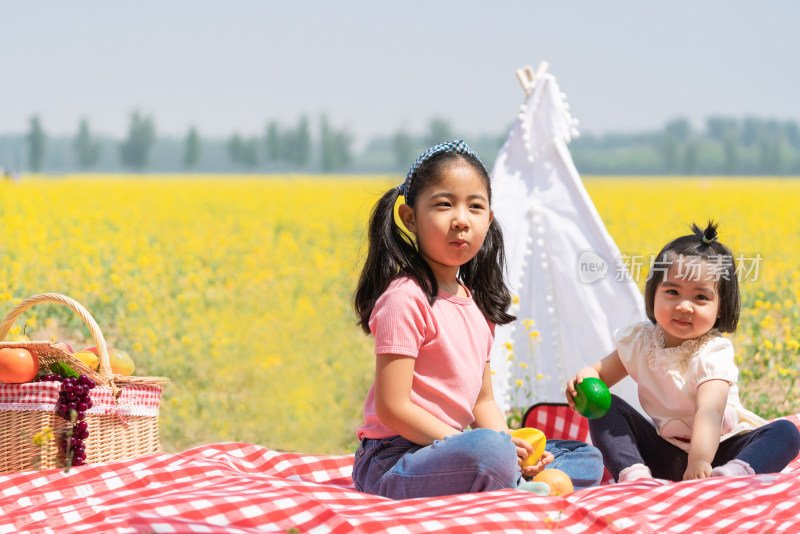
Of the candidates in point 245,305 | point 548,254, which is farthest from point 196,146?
point 548,254

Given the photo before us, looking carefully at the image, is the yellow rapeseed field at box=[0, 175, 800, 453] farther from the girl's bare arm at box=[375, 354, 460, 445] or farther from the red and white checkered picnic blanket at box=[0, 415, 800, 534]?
the red and white checkered picnic blanket at box=[0, 415, 800, 534]

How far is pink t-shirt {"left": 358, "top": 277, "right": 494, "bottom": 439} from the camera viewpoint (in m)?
2.89

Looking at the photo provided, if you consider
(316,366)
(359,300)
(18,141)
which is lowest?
(316,366)

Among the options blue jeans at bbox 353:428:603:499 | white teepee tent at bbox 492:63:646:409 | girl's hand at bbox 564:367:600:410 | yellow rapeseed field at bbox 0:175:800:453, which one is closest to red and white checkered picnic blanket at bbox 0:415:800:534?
Answer: blue jeans at bbox 353:428:603:499

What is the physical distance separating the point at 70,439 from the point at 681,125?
45945 mm

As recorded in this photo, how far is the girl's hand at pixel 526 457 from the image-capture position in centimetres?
296

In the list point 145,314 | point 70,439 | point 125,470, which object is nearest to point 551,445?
point 125,470

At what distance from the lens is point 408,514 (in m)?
2.60

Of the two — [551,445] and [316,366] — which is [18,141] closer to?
[316,366]

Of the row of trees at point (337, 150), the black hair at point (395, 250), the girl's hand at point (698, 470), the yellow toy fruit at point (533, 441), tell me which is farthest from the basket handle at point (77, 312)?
the row of trees at point (337, 150)

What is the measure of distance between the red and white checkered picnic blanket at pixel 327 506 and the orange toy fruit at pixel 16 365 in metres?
0.36

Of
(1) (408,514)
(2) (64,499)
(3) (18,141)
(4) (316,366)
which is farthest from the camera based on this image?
(3) (18,141)

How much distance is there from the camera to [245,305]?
8.28m

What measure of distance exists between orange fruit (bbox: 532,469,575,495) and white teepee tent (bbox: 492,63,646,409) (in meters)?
1.34
